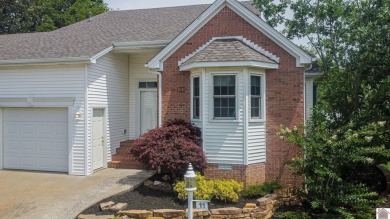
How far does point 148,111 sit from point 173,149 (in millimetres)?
4635

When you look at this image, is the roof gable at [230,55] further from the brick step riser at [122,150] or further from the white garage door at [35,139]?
the white garage door at [35,139]

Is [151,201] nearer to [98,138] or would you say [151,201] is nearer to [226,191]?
[226,191]

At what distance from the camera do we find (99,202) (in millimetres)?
8945

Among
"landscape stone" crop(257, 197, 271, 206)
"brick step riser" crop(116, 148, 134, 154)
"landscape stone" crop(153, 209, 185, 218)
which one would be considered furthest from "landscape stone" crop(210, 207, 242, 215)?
"brick step riser" crop(116, 148, 134, 154)

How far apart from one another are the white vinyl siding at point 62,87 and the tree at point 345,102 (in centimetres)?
672

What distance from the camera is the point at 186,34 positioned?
11500 millimetres

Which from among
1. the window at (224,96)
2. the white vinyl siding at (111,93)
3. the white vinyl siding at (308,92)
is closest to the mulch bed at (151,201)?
the window at (224,96)

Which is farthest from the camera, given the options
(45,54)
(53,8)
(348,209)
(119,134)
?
(53,8)

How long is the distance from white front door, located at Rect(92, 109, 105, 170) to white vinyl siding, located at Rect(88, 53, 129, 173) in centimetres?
23

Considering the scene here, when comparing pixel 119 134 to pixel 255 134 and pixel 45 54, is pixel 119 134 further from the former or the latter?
pixel 255 134

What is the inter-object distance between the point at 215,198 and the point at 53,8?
97.7 feet

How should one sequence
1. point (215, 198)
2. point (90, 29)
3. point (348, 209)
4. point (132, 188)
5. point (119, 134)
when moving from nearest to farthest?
point (348, 209)
point (215, 198)
point (132, 188)
point (119, 134)
point (90, 29)

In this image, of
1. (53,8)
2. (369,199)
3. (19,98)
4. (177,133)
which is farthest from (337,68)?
(53,8)

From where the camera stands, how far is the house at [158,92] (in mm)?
10484
